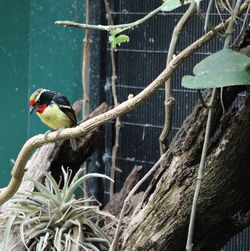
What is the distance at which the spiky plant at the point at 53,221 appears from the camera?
3307 millimetres

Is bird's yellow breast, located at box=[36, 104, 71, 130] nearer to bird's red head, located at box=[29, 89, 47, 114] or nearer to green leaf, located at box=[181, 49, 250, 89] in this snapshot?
bird's red head, located at box=[29, 89, 47, 114]

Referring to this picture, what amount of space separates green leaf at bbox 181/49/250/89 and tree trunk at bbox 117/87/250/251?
407mm

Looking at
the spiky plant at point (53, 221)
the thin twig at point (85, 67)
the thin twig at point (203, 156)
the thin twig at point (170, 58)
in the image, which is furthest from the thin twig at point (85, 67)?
the thin twig at point (203, 156)

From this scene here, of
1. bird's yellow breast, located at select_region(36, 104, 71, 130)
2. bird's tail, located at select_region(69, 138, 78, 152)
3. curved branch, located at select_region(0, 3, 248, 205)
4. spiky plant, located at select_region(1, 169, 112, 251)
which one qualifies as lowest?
spiky plant, located at select_region(1, 169, 112, 251)

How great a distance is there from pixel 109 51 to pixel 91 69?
0.62 feet

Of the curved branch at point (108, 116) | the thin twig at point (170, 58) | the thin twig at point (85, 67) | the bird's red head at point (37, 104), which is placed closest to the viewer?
the curved branch at point (108, 116)

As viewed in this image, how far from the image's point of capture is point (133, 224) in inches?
108

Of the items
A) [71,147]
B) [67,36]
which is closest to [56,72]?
[67,36]

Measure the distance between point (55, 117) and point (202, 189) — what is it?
151 centimetres

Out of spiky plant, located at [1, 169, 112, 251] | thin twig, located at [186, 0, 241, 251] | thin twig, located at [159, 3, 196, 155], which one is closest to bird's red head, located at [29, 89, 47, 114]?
spiky plant, located at [1, 169, 112, 251]

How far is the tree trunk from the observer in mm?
2447

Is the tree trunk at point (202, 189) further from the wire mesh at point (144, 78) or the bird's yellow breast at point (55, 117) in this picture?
the wire mesh at point (144, 78)

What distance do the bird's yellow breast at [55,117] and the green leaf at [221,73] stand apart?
1.93m

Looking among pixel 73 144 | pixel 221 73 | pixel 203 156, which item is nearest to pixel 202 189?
pixel 203 156
